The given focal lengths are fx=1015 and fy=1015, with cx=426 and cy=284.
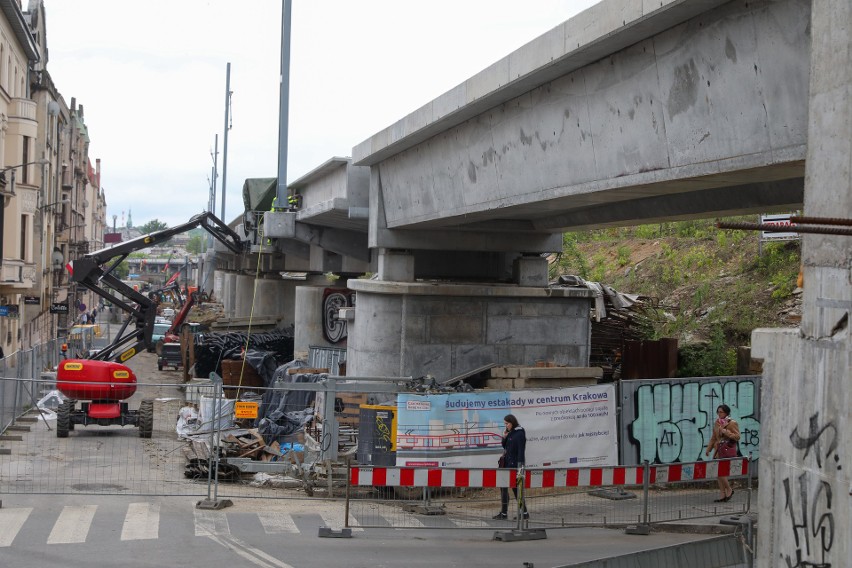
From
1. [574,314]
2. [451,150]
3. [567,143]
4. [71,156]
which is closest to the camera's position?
[567,143]

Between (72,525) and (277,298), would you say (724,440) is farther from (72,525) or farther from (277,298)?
(277,298)

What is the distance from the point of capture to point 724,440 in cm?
1487

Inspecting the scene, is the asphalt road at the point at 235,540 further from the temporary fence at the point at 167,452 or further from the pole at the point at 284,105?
the pole at the point at 284,105

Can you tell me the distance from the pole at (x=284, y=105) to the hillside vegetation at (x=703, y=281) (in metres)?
8.35

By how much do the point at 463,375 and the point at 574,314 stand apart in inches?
109

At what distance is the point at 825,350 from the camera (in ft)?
21.2

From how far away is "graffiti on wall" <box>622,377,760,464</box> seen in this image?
52.1 ft

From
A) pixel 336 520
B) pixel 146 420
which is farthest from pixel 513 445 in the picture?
pixel 146 420

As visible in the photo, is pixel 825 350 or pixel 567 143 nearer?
pixel 825 350

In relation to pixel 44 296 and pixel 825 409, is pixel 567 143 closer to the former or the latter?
pixel 825 409

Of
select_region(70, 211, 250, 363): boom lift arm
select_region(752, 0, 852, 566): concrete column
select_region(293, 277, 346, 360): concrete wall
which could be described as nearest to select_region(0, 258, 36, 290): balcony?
select_region(70, 211, 250, 363): boom lift arm

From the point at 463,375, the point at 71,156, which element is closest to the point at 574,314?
the point at 463,375

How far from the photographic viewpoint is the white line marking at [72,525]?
11.8 m

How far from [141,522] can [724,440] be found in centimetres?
826
